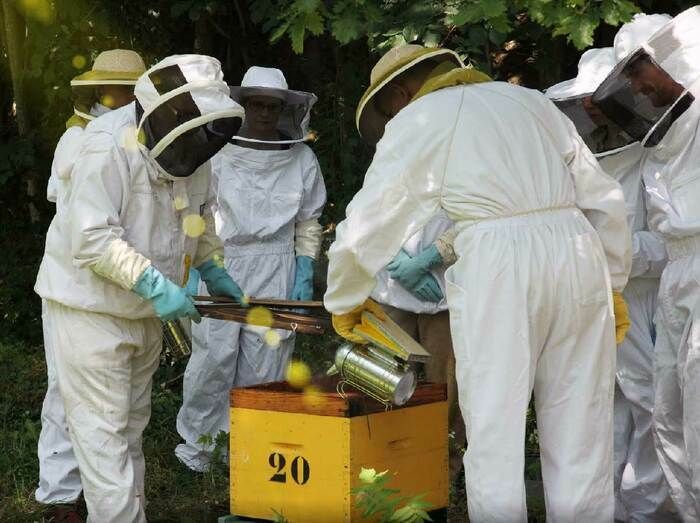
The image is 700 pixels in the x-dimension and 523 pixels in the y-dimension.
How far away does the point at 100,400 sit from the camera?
4.05 m

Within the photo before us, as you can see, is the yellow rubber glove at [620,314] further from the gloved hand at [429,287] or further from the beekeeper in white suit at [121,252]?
the beekeeper in white suit at [121,252]

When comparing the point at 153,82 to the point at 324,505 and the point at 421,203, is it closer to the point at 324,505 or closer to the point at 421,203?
the point at 421,203

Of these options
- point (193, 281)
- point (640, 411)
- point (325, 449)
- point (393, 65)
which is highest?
point (393, 65)

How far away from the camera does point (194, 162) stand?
4055 millimetres

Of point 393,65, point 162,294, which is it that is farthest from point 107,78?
point 393,65

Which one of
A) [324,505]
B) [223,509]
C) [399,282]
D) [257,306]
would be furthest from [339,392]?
[223,509]

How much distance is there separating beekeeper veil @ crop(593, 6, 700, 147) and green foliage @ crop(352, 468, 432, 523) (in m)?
1.56

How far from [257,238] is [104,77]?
105cm

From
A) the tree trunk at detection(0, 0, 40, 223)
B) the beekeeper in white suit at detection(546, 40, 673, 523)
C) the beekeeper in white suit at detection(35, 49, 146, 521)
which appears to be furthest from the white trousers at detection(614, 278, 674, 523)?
the tree trunk at detection(0, 0, 40, 223)

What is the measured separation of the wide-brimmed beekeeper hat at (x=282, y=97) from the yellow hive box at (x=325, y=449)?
1964 mm

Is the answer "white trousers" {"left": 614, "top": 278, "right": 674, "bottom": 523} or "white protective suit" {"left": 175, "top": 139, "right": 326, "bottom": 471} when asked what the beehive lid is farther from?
"white protective suit" {"left": 175, "top": 139, "right": 326, "bottom": 471}

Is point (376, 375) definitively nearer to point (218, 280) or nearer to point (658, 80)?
point (218, 280)

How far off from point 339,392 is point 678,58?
1.64 meters

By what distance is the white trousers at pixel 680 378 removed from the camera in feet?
12.8
